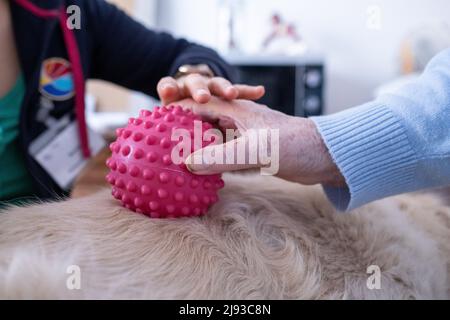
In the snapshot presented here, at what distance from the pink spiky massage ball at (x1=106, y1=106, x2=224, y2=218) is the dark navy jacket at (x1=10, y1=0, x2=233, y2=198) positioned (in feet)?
0.76

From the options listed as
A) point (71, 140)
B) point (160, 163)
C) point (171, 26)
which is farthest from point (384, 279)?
point (171, 26)

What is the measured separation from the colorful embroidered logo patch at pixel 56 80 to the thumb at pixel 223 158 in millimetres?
415

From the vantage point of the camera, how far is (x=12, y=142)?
2.28 feet

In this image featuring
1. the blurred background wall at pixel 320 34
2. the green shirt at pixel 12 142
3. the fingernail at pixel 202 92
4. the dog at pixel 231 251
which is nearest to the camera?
the dog at pixel 231 251

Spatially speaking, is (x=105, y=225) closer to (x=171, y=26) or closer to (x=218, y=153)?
(x=218, y=153)

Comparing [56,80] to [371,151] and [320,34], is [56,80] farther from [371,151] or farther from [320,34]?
[320,34]

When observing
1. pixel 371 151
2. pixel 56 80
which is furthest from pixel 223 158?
pixel 56 80

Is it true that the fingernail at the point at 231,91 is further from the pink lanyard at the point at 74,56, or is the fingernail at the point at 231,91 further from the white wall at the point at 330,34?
the white wall at the point at 330,34

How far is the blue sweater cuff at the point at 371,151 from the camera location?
16.5 inches

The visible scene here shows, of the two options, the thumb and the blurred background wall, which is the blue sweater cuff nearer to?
the thumb

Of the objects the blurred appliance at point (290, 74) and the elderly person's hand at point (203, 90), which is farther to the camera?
the blurred appliance at point (290, 74)

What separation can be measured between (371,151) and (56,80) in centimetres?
53

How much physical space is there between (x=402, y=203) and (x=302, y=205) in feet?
0.47

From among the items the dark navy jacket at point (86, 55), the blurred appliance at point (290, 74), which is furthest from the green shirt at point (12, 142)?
the blurred appliance at point (290, 74)
